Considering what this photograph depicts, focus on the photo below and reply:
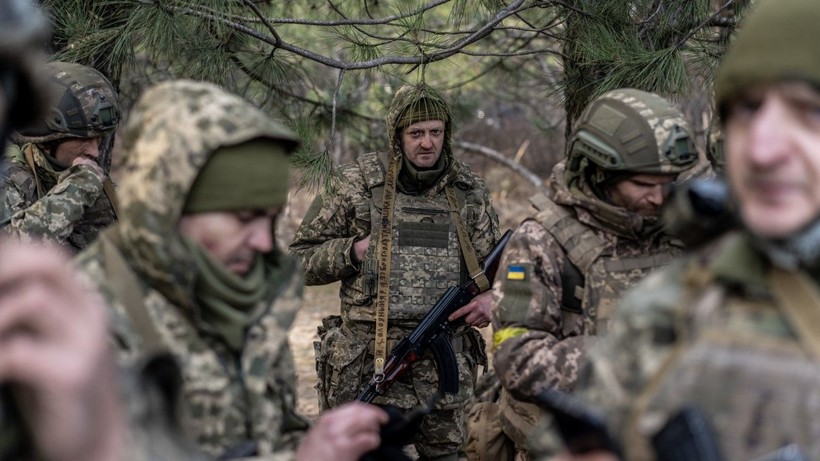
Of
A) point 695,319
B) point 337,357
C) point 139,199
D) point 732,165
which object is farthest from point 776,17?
point 337,357

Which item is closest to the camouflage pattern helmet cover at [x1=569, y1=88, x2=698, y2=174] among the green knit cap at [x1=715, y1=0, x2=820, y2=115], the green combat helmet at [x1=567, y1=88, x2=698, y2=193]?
the green combat helmet at [x1=567, y1=88, x2=698, y2=193]

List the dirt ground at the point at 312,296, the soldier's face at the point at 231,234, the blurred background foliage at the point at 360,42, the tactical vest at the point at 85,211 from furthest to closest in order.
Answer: the dirt ground at the point at 312,296, the tactical vest at the point at 85,211, the blurred background foliage at the point at 360,42, the soldier's face at the point at 231,234

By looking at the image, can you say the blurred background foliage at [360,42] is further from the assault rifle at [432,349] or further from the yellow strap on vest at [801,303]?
the yellow strap on vest at [801,303]

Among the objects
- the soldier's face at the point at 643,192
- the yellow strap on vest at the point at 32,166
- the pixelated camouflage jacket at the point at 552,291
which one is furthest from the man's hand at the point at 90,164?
the soldier's face at the point at 643,192

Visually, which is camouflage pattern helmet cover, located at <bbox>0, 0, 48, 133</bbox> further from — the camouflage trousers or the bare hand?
the camouflage trousers

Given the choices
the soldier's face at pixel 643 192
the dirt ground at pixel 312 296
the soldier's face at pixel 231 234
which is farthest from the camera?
the dirt ground at pixel 312 296

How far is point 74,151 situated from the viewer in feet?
18.9

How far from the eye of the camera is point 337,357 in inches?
236

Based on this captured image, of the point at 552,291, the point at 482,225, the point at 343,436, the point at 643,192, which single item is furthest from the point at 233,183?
the point at 482,225

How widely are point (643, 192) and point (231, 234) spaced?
1.49m

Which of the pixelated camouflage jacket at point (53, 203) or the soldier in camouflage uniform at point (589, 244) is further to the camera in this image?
the pixelated camouflage jacket at point (53, 203)

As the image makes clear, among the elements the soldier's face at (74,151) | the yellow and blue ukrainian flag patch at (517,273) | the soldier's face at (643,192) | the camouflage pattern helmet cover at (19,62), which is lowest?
Result: the yellow and blue ukrainian flag patch at (517,273)

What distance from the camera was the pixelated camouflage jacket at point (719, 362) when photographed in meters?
1.66

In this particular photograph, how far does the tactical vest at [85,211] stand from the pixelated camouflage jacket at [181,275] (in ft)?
11.3
